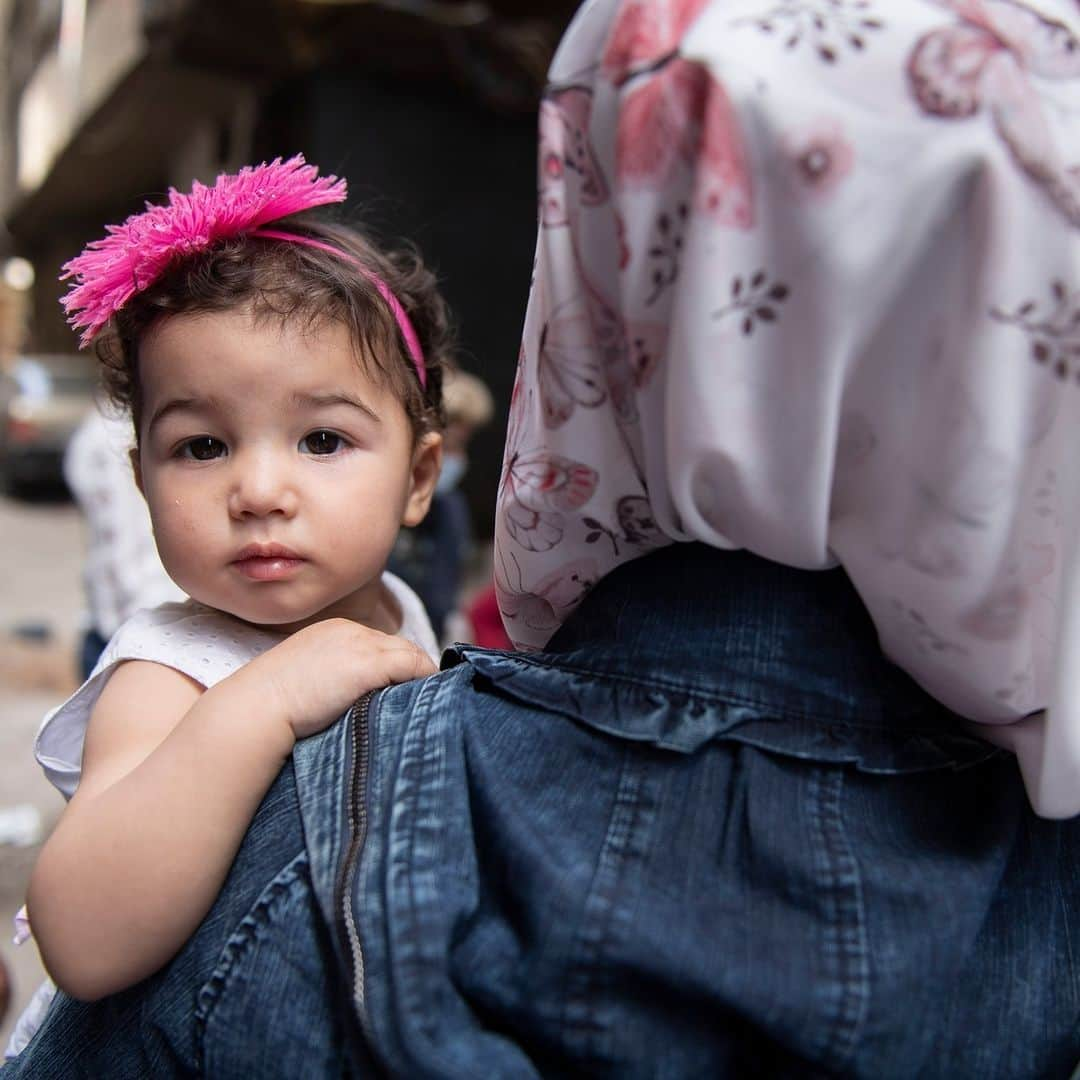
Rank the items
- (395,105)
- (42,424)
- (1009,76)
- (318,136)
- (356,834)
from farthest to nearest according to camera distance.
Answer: (42,424)
(395,105)
(318,136)
(356,834)
(1009,76)

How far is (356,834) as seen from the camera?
86cm

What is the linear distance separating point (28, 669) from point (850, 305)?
533 cm

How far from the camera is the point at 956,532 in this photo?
797mm

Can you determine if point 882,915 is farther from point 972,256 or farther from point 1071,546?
point 972,256

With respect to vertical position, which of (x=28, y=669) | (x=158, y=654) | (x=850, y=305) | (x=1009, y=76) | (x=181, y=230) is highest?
(x=1009, y=76)

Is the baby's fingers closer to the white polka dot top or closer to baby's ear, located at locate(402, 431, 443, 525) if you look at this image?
the white polka dot top

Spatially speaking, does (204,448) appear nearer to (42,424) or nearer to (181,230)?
(181,230)

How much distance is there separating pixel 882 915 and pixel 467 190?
825cm

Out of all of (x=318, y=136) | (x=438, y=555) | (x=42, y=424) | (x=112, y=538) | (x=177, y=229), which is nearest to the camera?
(x=177, y=229)

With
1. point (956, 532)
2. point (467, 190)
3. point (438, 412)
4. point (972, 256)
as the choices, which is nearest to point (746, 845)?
point (956, 532)

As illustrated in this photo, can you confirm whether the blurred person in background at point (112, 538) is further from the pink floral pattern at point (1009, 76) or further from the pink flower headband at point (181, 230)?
the pink floral pattern at point (1009, 76)

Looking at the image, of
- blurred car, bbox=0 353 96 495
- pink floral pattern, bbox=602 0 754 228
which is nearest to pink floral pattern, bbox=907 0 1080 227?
pink floral pattern, bbox=602 0 754 228

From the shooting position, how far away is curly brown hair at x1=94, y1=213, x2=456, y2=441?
124 cm

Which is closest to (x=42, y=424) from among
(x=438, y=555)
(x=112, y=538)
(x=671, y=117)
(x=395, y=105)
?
(x=395, y=105)
